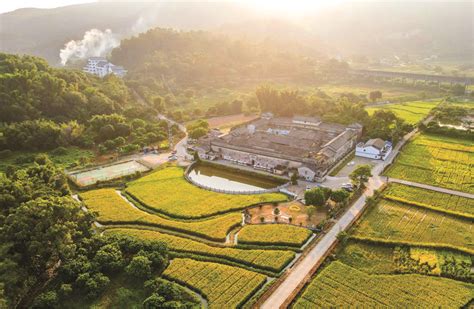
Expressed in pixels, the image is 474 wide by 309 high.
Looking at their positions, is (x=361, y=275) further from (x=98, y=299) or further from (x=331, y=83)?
(x=331, y=83)

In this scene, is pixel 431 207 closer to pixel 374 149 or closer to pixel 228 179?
pixel 374 149

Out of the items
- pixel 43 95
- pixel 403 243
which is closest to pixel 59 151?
pixel 43 95

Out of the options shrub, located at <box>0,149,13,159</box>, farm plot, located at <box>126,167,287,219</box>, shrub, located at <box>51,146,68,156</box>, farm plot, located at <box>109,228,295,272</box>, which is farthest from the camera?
shrub, located at <box>51,146,68,156</box>

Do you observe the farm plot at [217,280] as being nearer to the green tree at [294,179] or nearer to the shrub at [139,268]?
the shrub at [139,268]

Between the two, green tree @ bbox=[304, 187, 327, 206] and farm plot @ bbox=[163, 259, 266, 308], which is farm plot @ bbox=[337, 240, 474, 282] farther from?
farm plot @ bbox=[163, 259, 266, 308]

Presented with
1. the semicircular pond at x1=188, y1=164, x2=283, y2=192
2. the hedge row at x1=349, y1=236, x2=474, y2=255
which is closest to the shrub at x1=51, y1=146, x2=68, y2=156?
the semicircular pond at x1=188, y1=164, x2=283, y2=192
